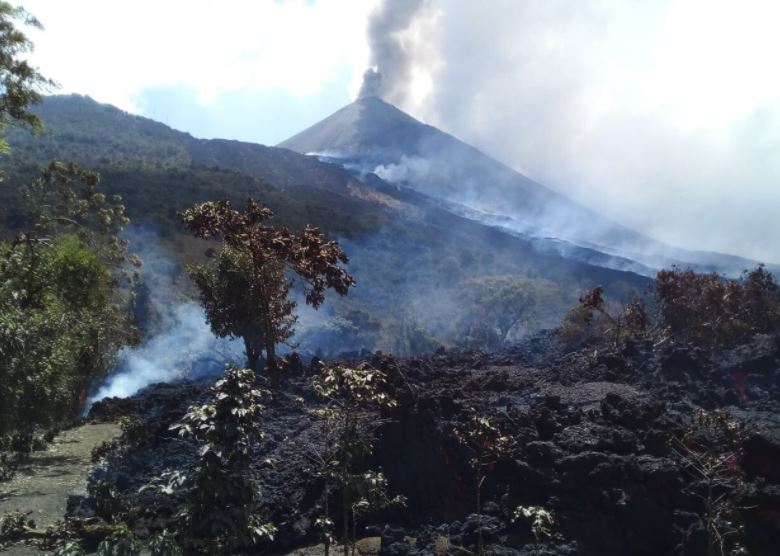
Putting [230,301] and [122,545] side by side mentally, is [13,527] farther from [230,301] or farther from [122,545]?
[230,301]

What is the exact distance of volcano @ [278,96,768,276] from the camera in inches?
4476

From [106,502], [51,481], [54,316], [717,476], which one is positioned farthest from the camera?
[51,481]

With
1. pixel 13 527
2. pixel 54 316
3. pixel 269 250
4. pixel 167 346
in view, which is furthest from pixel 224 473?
pixel 167 346

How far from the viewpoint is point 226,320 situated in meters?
19.2

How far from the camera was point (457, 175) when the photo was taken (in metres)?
122

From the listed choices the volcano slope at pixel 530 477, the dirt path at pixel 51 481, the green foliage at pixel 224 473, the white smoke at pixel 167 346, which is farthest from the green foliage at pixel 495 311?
the green foliage at pixel 224 473

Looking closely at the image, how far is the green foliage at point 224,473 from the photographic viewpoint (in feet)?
21.3

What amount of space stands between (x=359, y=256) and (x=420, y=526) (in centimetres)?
4923

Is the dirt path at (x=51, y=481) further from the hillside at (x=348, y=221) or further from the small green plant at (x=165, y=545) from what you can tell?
the hillside at (x=348, y=221)

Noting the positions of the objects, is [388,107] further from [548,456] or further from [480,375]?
[548,456]

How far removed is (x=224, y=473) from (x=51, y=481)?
932 cm

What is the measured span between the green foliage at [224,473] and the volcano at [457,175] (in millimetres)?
101402

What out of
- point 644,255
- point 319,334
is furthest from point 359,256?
point 644,255

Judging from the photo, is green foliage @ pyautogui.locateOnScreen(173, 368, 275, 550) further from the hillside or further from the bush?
the hillside
